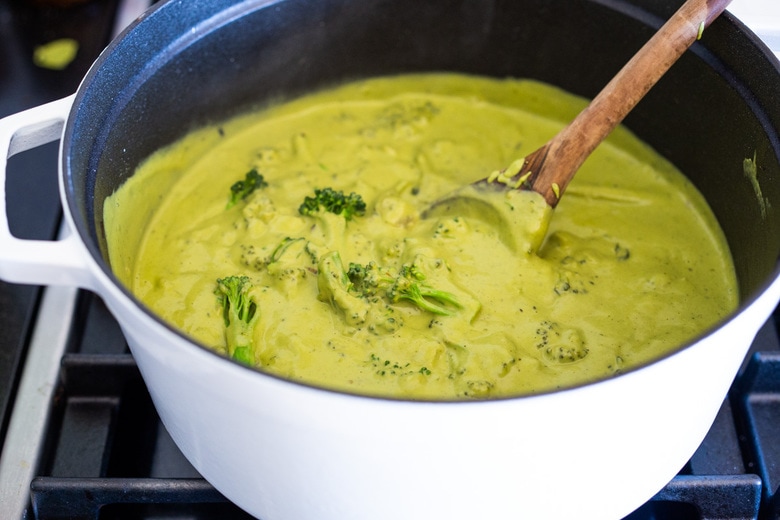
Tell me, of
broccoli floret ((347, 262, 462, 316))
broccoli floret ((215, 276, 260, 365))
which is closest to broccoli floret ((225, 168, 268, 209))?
broccoli floret ((215, 276, 260, 365))

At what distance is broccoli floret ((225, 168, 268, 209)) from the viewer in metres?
1.59

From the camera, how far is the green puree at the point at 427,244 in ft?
4.17

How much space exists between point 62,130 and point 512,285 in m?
0.72

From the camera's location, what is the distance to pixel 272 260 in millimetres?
1412

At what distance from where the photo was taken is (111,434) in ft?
4.23

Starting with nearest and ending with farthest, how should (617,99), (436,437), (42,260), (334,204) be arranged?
(436,437) → (42,260) → (617,99) → (334,204)

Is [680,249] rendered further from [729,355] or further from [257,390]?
[257,390]

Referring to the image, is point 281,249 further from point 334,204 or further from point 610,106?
point 610,106

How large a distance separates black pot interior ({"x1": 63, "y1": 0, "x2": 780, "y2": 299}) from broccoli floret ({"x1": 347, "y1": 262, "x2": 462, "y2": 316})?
1.29 ft

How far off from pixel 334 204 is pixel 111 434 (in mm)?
531

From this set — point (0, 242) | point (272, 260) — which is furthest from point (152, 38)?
point (0, 242)

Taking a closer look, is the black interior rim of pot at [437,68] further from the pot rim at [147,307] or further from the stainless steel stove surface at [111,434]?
the stainless steel stove surface at [111,434]

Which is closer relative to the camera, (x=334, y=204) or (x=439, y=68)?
(x=334, y=204)

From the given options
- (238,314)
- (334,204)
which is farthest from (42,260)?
(334,204)
